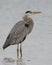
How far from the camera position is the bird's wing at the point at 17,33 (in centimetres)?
1177

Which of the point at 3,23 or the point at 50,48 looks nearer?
the point at 50,48

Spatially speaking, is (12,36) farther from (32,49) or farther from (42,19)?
(42,19)

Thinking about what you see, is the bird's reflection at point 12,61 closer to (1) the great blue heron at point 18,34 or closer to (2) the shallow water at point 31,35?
(2) the shallow water at point 31,35

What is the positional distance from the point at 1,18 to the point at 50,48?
Answer: 6.19 metres

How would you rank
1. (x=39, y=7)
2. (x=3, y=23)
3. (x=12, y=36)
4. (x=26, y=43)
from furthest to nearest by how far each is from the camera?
(x=39, y=7) → (x=3, y=23) → (x=26, y=43) → (x=12, y=36)

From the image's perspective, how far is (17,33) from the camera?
11906mm

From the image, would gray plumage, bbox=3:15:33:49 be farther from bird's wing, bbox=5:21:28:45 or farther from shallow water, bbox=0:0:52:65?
shallow water, bbox=0:0:52:65

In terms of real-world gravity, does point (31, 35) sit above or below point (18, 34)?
below

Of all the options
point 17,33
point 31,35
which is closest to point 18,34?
point 17,33

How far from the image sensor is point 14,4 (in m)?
23.3

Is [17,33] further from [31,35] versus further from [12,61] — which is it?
[31,35]

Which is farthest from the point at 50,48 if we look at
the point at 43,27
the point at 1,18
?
the point at 1,18

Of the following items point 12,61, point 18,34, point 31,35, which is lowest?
point 31,35

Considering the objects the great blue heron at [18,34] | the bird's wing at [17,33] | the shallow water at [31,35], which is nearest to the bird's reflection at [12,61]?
the shallow water at [31,35]
